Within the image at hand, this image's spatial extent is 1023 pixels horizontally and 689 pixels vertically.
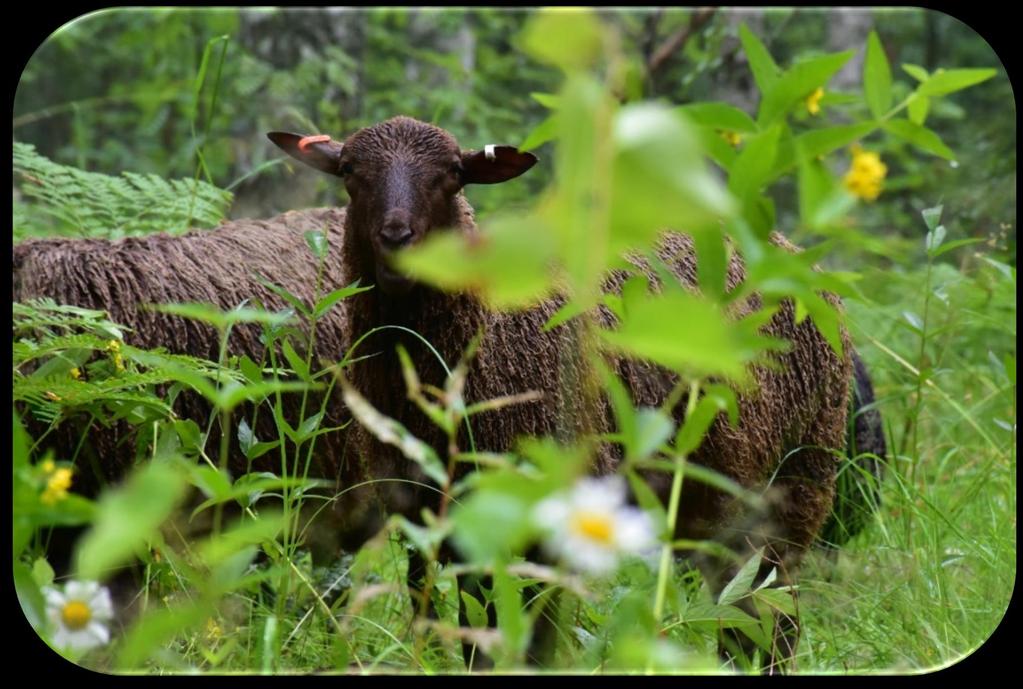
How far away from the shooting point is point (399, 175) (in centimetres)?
324

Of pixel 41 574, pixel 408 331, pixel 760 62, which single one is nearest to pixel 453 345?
pixel 408 331

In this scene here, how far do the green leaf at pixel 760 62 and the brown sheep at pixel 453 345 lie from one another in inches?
51.9

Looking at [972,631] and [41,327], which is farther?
[41,327]

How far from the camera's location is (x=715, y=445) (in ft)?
11.9

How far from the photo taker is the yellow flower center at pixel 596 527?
1333mm

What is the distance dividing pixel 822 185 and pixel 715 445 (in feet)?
6.89

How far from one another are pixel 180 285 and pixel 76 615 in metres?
2.31

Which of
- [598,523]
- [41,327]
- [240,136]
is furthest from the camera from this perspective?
[240,136]

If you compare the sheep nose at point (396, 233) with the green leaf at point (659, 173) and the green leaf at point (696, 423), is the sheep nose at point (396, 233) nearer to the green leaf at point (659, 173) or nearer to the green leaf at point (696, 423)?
Answer: the green leaf at point (696, 423)

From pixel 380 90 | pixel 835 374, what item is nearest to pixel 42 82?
pixel 380 90

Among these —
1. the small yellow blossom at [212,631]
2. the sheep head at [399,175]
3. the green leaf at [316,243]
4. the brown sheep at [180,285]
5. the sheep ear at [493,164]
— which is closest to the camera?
the small yellow blossom at [212,631]

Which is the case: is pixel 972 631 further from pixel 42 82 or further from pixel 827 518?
pixel 42 82

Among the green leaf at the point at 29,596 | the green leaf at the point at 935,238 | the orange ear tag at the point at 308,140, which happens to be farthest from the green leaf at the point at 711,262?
the orange ear tag at the point at 308,140

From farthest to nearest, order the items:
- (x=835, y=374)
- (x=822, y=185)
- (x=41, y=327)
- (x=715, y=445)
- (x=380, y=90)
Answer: (x=380, y=90)
(x=835, y=374)
(x=715, y=445)
(x=41, y=327)
(x=822, y=185)
